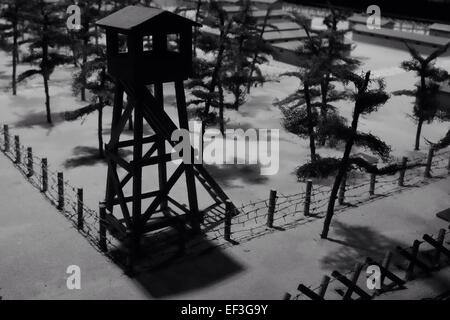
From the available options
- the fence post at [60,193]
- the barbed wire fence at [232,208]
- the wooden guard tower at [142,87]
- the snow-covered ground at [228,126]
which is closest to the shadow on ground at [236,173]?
the snow-covered ground at [228,126]

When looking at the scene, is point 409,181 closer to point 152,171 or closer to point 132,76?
point 152,171

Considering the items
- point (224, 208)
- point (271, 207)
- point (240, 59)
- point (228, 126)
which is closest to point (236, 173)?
point (224, 208)

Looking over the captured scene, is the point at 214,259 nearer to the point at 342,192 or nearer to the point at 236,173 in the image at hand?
the point at 342,192

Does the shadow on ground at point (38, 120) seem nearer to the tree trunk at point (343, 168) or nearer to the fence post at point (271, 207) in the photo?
the fence post at point (271, 207)

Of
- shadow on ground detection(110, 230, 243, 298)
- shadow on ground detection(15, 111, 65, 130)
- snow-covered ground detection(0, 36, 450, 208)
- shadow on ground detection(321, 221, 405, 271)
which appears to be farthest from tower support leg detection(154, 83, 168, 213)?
shadow on ground detection(15, 111, 65, 130)
